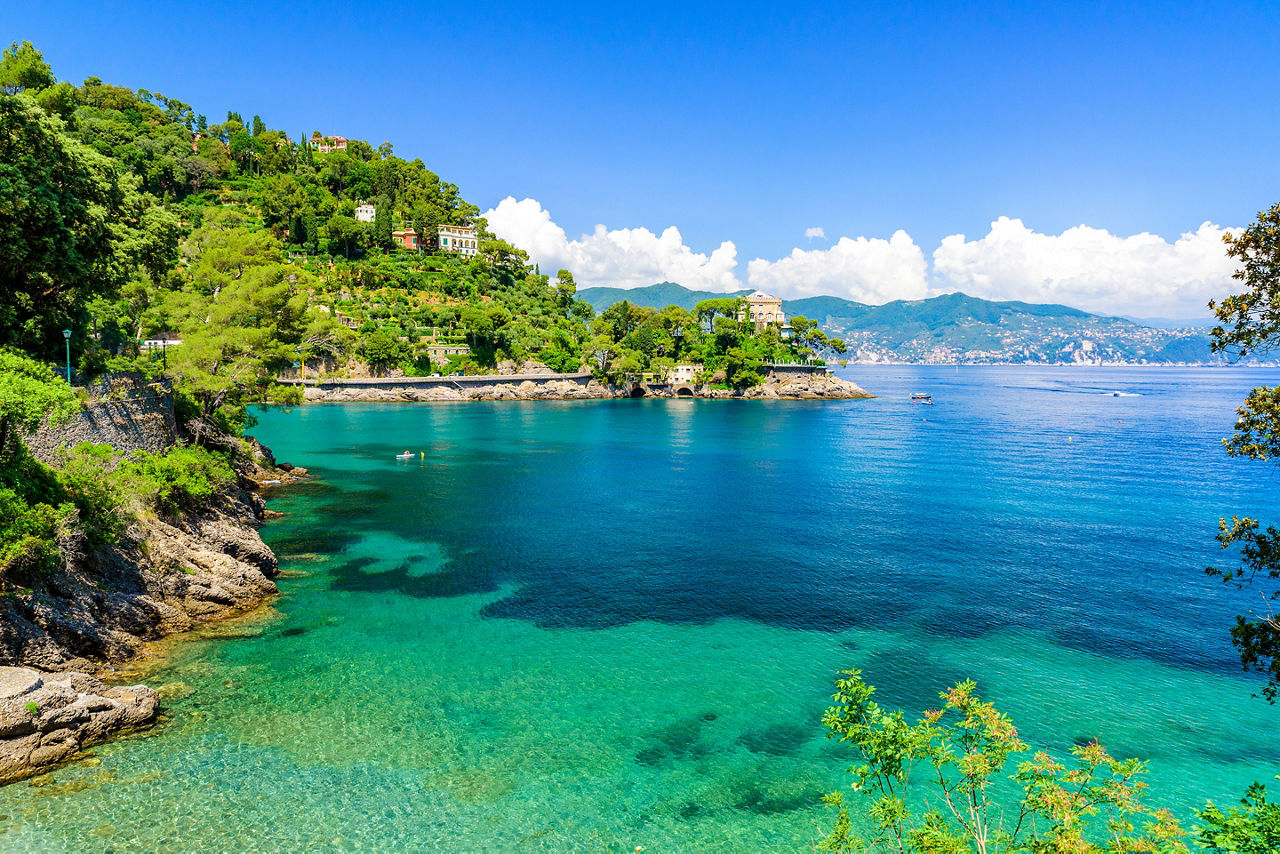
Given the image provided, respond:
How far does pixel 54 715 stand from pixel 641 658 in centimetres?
1794

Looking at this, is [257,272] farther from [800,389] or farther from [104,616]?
[800,389]

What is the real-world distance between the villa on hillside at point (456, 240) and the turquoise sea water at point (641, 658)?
130m

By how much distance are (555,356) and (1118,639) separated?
12777 cm

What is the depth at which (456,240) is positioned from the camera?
17788 cm

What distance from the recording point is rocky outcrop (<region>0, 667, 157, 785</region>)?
16.3m

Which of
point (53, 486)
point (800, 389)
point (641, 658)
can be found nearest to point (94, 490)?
point (53, 486)

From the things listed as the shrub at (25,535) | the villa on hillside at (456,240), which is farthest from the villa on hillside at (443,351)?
the shrub at (25,535)

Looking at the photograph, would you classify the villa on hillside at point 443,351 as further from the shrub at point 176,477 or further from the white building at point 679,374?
the shrub at point 176,477

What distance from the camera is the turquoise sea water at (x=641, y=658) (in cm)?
1644

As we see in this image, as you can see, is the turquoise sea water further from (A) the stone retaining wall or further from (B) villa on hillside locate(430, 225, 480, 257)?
(B) villa on hillside locate(430, 225, 480, 257)

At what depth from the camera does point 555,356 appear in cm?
14650

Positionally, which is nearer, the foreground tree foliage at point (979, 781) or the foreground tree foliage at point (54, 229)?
the foreground tree foliage at point (979, 781)

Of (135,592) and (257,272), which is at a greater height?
(257,272)

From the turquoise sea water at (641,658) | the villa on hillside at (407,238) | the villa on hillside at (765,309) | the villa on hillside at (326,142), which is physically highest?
the villa on hillside at (326,142)
